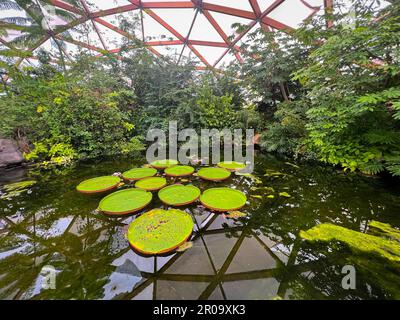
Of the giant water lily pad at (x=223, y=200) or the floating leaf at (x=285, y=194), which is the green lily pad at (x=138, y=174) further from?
the floating leaf at (x=285, y=194)

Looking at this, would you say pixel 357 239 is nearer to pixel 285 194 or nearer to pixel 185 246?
pixel 285 194

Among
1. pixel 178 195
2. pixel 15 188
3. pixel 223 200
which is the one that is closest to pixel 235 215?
pixel 223 200

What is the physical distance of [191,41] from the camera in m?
9.56

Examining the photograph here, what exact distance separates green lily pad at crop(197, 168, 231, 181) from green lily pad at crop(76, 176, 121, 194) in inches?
66.4

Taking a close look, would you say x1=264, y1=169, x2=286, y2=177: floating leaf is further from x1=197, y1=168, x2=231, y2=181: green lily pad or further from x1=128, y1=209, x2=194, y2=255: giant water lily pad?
x1=128, y1=209, x2=194, y2=255: giant water lily pad

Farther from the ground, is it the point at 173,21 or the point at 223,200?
the point at 173,21

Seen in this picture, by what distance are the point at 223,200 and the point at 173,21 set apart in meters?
9.86

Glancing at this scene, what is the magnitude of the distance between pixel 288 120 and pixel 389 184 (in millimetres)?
2586

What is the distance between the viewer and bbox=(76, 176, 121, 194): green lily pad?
2771 millimetres

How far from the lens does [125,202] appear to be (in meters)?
2.39

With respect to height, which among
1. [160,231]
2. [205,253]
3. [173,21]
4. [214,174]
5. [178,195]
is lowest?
[205,253]

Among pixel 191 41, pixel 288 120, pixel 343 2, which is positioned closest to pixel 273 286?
pixel 288 120

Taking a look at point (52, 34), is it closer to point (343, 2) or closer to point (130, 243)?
point (130, 243)

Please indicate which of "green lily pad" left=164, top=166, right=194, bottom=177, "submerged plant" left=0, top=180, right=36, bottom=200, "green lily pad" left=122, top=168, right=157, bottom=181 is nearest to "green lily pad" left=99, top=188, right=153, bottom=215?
"green lily pad" left=122, top=168, right=157, bottom=181
